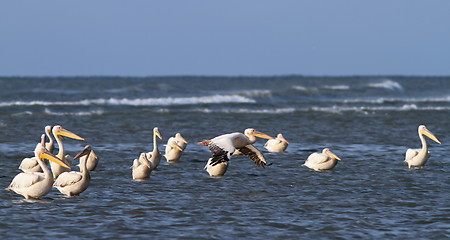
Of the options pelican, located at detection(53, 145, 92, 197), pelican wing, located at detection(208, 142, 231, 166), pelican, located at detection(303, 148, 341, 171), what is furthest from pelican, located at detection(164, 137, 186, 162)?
pelican, located at detection(53, 145, 92, 197)

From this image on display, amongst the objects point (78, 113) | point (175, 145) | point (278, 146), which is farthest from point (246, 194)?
point (78, 113)

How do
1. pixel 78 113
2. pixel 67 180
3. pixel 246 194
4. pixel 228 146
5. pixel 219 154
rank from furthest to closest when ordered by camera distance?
pixel 78 113 < pixel 246 194 < pixel 228 146 < pixel 219 154 < pixel 67 180

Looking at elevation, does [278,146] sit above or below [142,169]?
above

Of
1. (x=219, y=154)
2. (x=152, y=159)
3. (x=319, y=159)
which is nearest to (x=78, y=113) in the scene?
(x=152, y=159)

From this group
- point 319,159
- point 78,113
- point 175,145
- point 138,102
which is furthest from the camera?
point 138,102

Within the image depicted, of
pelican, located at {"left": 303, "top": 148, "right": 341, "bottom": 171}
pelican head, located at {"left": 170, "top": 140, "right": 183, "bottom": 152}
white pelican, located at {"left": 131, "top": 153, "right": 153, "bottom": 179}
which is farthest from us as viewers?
pelican head, located at {"left": 170, "top": 140, "right": 183, "bottom": 152}

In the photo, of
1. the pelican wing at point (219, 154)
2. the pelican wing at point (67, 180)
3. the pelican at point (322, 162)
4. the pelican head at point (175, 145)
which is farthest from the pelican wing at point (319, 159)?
the pelican wing at point (67, 180)

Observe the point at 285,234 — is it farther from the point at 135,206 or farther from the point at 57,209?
the point at 57,209

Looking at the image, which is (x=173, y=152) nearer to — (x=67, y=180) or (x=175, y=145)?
(x=175, y=145)

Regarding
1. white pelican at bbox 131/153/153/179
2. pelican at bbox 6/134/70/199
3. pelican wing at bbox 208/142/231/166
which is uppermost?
pelican wing at bbox 208/142/231/166

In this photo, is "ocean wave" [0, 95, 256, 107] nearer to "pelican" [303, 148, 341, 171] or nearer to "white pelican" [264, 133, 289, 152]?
"white pelican" [264, 133, 289, 152]

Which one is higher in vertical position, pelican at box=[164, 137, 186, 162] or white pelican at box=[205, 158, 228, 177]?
pelican at box=[164, 137, 186, 162]

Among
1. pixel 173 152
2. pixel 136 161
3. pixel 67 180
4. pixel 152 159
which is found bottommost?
pixel 67 180

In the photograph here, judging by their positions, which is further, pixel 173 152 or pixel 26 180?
pixel 173 152
